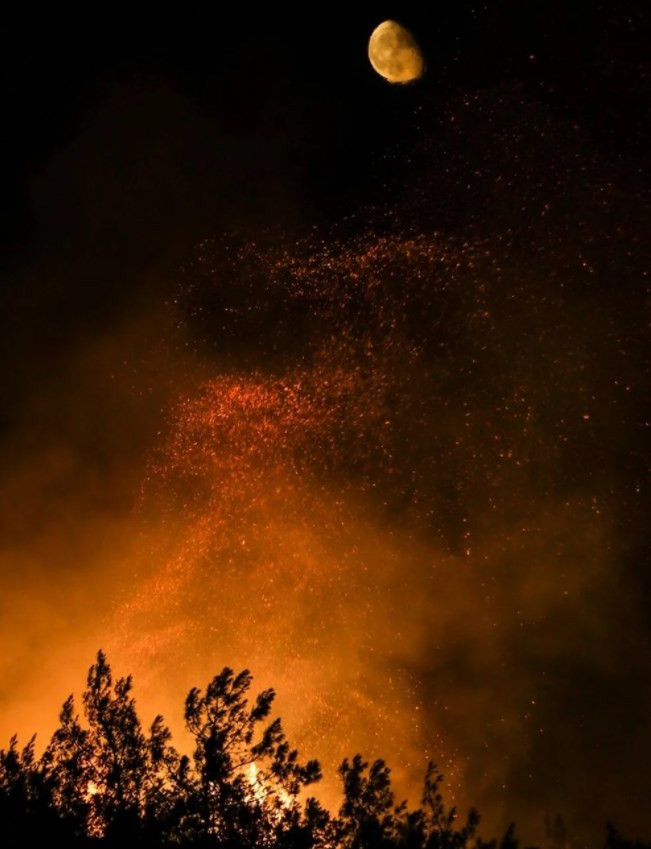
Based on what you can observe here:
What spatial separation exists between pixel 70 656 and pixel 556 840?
938 cm

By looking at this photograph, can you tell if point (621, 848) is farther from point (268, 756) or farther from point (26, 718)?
point (26, 718)

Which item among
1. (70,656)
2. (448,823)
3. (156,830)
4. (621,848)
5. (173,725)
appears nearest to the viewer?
(156,830)

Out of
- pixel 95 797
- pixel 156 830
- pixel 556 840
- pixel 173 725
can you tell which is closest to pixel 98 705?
pixel 95 797

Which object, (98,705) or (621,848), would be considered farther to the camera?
(621,848)

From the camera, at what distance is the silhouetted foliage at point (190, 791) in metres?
6.81

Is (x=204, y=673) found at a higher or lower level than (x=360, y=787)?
higher

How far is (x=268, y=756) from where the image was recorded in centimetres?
751

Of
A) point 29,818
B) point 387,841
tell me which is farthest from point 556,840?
point 29,818

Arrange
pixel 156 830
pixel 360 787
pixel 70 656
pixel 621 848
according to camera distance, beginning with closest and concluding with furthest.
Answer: pixel 156 830 < pixel 360 787 < pixel 621 848 < pixel 70 656

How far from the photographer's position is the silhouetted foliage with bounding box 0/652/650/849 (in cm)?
681

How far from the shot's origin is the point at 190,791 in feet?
23.3

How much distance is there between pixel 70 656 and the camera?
46.0ft

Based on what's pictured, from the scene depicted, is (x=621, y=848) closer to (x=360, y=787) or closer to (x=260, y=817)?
(x=360, y=787)

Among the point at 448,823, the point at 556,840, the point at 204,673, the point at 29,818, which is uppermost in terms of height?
the point at 204,673
